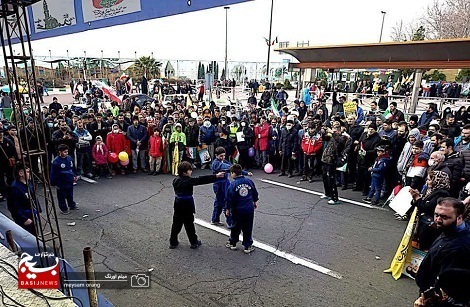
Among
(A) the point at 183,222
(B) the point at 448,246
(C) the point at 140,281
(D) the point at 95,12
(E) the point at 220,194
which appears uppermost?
(D) the point at 95,12

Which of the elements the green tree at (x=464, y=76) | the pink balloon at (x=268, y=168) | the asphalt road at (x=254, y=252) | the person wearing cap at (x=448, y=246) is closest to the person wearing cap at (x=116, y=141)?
the asphalt road at (x=254, y=252)

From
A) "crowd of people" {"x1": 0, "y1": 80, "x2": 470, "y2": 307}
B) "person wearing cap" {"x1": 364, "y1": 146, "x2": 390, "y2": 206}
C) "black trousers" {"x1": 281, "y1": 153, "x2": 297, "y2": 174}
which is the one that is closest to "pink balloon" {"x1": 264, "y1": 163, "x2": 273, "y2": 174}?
"crowd of people" {"x1": 0, "y1": 80, "x2": 470, "y2": 307}

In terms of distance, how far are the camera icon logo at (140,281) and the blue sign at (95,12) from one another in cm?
389

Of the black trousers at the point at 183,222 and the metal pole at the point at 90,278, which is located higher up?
the metal pole at the point at 90,278

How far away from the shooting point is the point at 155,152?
10.3 meters

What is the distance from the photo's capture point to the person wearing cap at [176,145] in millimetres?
10461

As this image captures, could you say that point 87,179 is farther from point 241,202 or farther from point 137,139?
point 241,202

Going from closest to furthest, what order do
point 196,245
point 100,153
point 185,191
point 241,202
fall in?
point 241,202, point 185,191, point 196,245, point 100,153

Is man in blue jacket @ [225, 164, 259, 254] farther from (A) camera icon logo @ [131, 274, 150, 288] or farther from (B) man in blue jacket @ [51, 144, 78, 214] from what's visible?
(B) man in blue jacket @ [51, 144, 78, 214]

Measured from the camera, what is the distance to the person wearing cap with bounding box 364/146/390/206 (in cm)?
809

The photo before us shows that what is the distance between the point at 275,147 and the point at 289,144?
765mm

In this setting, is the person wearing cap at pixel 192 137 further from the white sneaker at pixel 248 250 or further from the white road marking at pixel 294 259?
the white sneaker at pixel 248 250

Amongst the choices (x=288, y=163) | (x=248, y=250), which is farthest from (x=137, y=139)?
(x=248, y=250)

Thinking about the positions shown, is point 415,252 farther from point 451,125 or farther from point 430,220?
point 451,125
